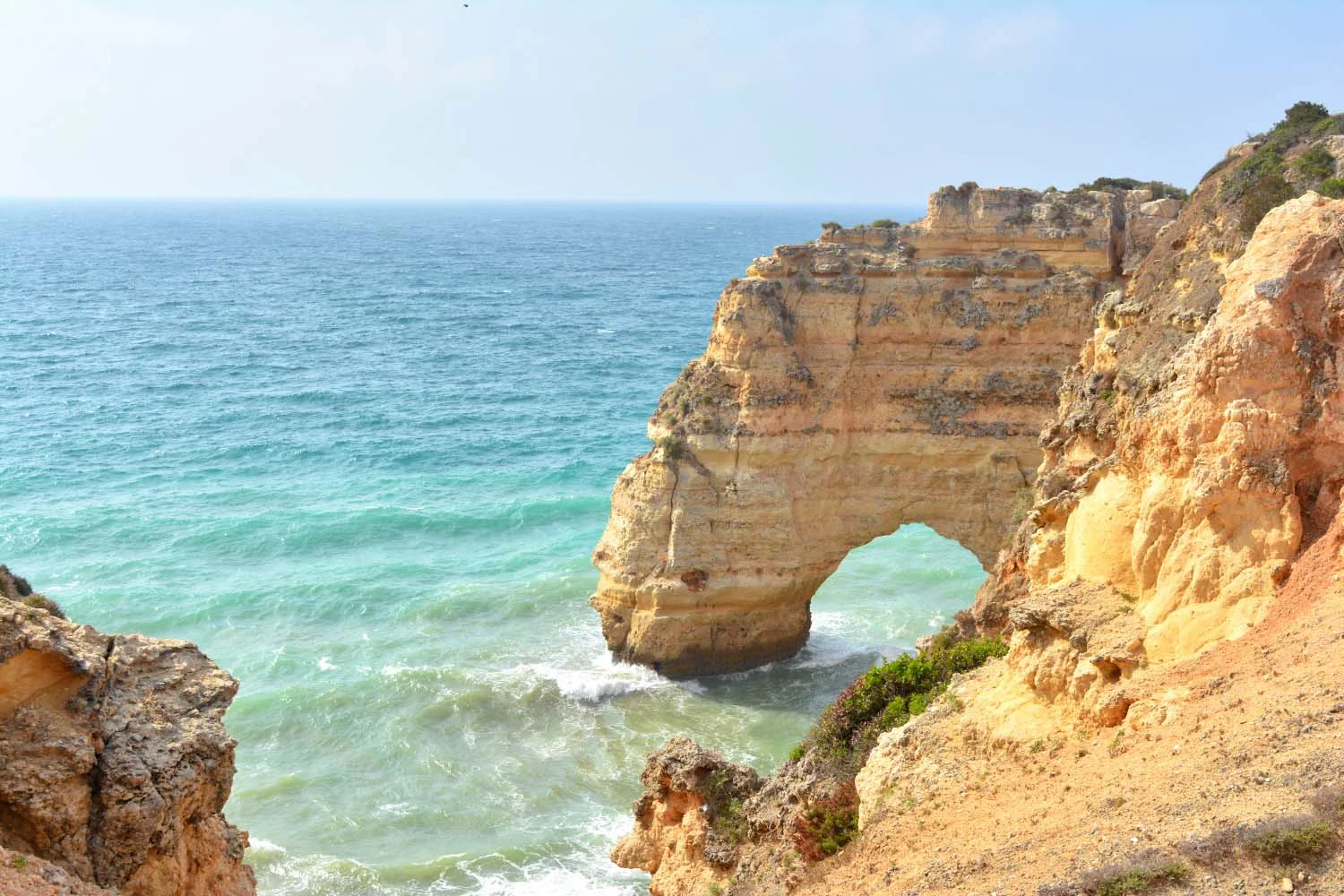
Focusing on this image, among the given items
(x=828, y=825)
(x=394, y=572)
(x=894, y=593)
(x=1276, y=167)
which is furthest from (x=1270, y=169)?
(x=394, y=572)

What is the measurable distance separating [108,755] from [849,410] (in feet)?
70.4

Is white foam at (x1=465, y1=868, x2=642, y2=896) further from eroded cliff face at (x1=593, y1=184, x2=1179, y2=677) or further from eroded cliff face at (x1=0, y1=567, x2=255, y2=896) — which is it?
eroded cliff face at (x1=0, y1=567, x2=255, y2=896)

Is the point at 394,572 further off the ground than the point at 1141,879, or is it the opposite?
the point at 1141,879

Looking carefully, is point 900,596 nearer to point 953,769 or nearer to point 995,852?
point 953,769

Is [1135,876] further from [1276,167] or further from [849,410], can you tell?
[849,410]

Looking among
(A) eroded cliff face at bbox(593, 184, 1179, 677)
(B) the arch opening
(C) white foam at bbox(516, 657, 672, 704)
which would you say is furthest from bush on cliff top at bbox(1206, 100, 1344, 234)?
(C) white foam at bbox(516, 657, 672, 704)

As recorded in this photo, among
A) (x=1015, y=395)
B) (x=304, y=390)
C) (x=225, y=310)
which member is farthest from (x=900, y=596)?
(x=225, y=310)

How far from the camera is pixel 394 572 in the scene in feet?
121

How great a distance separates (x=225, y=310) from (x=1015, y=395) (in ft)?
255

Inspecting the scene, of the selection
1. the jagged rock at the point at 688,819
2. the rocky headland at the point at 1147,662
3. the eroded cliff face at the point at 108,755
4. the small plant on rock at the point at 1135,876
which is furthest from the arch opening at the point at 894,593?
the eroded cliff face at the point at 108,755

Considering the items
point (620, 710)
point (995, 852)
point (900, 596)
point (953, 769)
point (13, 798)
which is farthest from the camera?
point (900, 596)

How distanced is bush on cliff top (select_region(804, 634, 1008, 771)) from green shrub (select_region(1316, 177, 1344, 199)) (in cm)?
832

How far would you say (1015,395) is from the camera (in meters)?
28.8

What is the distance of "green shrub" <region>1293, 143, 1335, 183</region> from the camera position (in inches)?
742
